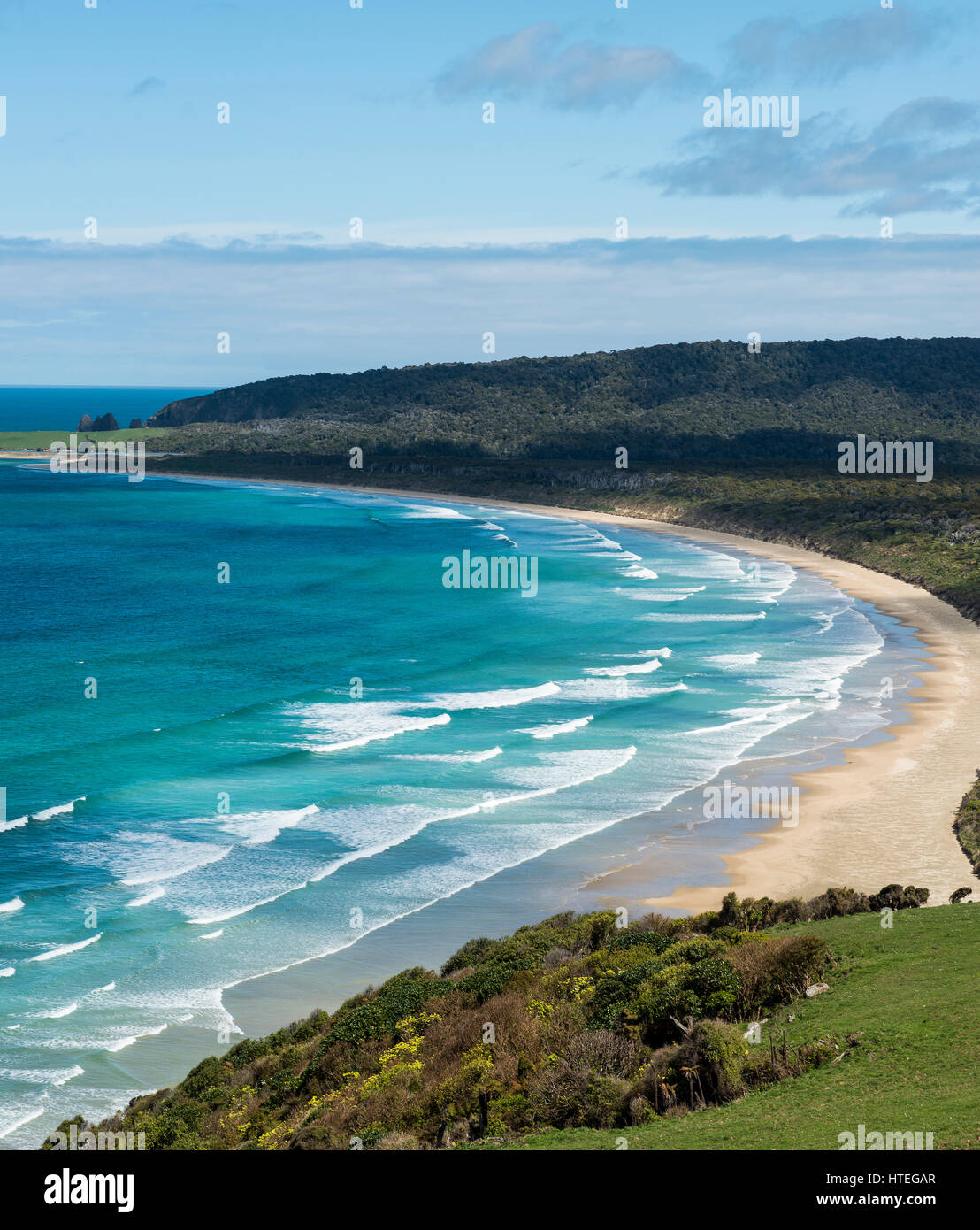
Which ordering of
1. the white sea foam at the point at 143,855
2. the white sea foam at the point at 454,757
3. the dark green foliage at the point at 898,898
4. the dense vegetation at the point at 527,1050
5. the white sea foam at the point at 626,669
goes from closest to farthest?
the dense vegetation at the point at 527,1050 → the dark green foliage at the point at 898,898 → the white sea foam at the point at 143,855 → the white sea foam at the point at 454,757 → the white sea foam at the point at 626,669

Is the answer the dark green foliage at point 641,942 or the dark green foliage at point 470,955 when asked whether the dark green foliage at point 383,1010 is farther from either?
the dark green foliage at point 641,942

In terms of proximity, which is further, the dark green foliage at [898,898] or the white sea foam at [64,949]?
the white sea foam at [64,949]

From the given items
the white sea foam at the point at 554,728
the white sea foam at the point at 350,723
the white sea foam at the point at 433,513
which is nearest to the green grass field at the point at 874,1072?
the white sea foam at the point at 554,728

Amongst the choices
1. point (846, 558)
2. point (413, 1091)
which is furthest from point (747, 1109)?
point (846, 558)

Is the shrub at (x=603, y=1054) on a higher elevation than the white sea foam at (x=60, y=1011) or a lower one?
higher

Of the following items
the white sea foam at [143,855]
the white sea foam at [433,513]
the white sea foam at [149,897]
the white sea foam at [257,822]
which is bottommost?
the white sea foam at [149,897]
